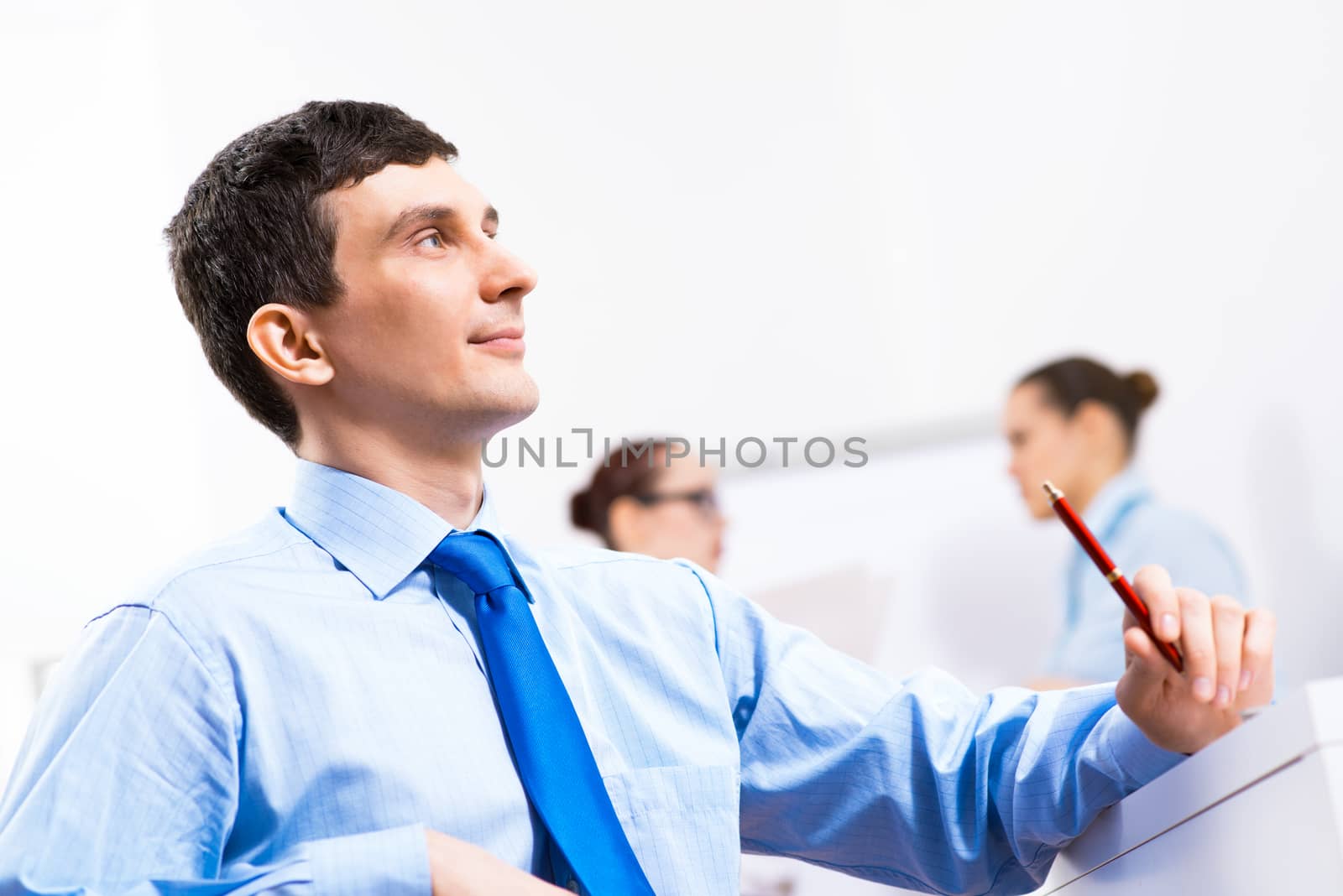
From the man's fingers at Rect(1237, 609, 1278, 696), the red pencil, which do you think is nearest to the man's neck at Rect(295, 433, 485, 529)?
the red pencil

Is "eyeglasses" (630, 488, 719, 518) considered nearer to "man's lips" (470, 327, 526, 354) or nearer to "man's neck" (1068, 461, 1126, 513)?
"man's neck" (1068, 461, 1126, 513)

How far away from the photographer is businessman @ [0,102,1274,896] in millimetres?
795

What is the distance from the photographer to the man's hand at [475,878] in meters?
0.75

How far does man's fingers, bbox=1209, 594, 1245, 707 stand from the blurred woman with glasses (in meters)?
2.23

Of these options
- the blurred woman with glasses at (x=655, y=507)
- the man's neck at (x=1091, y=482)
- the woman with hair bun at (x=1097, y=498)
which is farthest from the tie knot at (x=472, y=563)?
the man's neck at (x=1091, y=482)

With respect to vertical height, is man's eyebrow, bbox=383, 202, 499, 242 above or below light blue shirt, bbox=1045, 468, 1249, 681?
above

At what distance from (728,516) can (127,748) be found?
2.37 metres

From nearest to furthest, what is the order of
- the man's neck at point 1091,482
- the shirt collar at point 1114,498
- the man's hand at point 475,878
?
the man's hand at point 475,878
the shirt collar at point 1114,498
the man's neck at point 1091,482

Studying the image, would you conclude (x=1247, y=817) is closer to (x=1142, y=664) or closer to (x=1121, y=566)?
(x=1142, y=664)

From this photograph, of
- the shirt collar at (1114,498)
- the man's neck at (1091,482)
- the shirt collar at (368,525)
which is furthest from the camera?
the man's neck at (1091,482)

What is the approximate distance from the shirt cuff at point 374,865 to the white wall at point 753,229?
2291 mm

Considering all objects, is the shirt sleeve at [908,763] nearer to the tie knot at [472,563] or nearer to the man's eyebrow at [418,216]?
the tie knot at [472,563]

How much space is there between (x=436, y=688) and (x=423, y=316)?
0.31 metres

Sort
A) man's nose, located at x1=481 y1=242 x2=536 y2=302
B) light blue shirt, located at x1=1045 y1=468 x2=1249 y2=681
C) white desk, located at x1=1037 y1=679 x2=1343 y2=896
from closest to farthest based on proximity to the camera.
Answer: white desk, located at x1=1037 y1=679 x2=1343 y2=896 → man's nose, located at x1=481 y1=242 x2=536 y2=302 → light blue shirt, located at x1=1045 y1=468 x2=1249 y2=681
